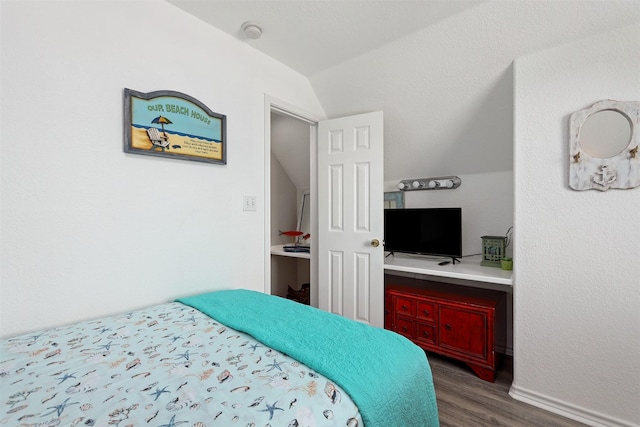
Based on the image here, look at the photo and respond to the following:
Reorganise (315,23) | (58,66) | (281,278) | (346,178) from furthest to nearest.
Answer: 1. (281,278)
2. (346,178)
3. (315,23)
4. (58,66)

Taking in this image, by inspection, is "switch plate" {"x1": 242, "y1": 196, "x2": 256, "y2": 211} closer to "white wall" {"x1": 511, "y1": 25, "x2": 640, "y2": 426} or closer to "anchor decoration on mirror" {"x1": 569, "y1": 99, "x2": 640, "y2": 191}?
"white wall" {"x1": 511, "y1": 25, "x2": 640, "y2": 426}

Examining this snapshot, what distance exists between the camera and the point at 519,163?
71.9 inches

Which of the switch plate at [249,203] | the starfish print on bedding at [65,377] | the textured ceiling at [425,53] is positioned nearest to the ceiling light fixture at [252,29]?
the textured ceiling at [425,53]

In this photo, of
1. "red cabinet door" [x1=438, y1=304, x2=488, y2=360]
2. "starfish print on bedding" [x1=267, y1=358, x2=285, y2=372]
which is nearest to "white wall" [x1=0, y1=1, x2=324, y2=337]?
"starfish print on bedding" [x1=267, y1=358, x2=285, y2=372]

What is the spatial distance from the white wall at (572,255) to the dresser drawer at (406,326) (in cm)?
71

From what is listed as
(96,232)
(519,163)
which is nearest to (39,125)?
(96,232)

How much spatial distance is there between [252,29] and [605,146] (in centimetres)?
218

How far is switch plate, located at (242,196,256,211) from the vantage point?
214 cm

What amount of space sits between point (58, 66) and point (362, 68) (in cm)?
192

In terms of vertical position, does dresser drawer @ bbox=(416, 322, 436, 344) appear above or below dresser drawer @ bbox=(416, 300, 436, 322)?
below

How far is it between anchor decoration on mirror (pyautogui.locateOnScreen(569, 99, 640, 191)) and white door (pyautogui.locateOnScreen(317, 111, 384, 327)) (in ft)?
4.04

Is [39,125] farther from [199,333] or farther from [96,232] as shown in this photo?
[199,333]

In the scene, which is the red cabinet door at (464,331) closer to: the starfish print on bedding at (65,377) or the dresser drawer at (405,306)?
the dresser drawer at (405,306)

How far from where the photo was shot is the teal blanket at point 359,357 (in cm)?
91
